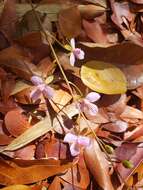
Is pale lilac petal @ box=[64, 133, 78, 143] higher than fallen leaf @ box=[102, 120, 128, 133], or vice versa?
pale lilac petal @ box=[64, 133, 78, 143]

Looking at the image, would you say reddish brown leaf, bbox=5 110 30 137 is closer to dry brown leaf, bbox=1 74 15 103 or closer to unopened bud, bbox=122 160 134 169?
dry brown leaf, bbox=1 74 15 103

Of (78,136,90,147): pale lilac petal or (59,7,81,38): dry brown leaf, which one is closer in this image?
(78,136,90,147): pale lilac petal

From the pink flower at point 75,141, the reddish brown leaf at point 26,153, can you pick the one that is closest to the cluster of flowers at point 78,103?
the pink flower at point 75,141

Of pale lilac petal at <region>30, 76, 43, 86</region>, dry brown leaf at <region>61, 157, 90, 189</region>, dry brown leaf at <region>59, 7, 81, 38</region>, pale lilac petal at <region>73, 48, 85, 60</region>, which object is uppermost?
dry brown leaf at <region>59, 7, 81, 38</region>

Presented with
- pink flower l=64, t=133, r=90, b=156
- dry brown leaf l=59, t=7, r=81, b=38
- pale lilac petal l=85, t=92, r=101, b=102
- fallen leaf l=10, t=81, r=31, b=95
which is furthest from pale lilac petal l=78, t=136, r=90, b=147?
dry brown leaf l=59, t=7, r=81, b=38

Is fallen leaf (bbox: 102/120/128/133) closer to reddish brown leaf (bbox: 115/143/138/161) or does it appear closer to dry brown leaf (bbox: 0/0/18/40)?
reddish brown leaf (bbox: 115/143/138/161)

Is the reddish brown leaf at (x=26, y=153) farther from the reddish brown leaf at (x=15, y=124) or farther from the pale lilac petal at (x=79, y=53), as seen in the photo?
the pale lilac petal at (x=79, y=53)

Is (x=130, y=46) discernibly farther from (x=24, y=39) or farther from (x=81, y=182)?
(x=81, y=182)

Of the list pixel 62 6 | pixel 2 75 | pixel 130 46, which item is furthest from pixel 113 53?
pixel 2 75
